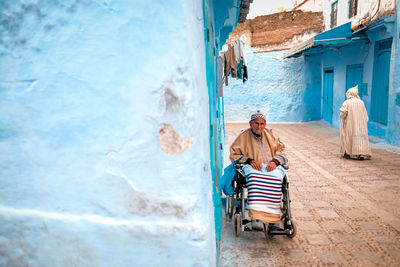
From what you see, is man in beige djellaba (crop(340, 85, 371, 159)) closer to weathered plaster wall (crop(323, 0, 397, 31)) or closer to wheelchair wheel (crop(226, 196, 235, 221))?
weathered plaster wall (crop(323, 0, 397, 31))

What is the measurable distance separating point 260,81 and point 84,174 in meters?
14.0

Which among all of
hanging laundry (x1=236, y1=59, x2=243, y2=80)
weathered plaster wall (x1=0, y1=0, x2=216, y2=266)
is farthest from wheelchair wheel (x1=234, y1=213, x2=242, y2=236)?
hanging laundry (x1=236, y1=59, x2=243, y2=80)

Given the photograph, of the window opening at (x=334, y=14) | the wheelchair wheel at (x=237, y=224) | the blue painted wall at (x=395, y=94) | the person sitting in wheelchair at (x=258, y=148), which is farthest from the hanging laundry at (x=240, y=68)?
the window opening at (x=334, y=14)

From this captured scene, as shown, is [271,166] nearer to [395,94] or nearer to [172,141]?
[172,141]

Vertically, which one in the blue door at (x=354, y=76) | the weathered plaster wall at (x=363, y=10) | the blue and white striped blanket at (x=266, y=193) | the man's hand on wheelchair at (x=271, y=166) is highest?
the weathered plaster wall at (x=363, y=10)

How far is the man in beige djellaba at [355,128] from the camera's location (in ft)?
22.3

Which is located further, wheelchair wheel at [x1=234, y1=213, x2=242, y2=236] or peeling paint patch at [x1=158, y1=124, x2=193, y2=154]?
wheelchair wheel at [x1=234, y1=213, x2=242, y2=236]

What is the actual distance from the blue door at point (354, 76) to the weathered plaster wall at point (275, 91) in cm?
344

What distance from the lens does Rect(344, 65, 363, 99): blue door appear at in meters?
10.3

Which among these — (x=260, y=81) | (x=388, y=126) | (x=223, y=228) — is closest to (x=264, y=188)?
(x=223, y=228)

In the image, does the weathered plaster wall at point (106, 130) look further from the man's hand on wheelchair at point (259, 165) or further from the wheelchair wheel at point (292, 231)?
the wheelchair wheel at point (292, 231)

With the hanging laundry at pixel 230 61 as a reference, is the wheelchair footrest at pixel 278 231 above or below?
below

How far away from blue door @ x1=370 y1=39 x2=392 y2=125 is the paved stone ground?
2.72 m

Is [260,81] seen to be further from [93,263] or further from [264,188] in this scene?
[93,263]
